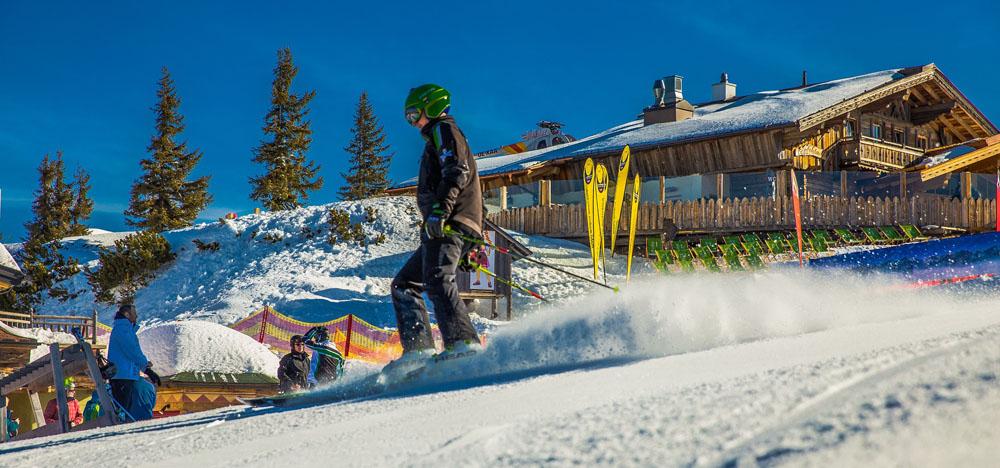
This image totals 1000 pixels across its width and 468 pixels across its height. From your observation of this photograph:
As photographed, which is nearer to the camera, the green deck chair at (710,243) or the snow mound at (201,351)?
the snow mound at (201,351)

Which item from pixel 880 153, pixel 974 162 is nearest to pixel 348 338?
pixel 974 162

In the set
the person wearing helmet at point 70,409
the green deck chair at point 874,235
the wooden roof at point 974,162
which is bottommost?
the person wearing helmet at point 70,409

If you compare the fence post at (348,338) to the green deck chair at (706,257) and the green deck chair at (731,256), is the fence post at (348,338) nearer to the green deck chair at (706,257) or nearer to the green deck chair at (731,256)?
the green deck chair at (706,257)

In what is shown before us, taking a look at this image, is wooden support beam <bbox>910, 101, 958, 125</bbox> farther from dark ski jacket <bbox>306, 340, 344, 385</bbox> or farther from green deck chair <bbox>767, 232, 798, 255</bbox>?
dark ski jacket <bbox>306, 340, 344, 385</bbox>

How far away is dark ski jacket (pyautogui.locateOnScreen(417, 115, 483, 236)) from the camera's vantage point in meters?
5.28

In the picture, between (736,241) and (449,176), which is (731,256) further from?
(449,176)

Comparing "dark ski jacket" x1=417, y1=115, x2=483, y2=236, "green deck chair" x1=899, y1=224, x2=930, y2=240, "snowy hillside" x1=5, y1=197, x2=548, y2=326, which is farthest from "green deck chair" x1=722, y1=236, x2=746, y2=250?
"dark ski jacket" x1=417, y1=115, x2=483, y2=236

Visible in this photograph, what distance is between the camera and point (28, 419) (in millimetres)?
17578

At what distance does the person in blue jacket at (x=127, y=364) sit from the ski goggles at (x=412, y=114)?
15.5 ft

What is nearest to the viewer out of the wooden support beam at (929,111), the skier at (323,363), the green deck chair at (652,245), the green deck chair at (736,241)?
the skier at (323,363)

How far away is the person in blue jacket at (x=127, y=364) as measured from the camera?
8.91m

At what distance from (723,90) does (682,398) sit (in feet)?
139

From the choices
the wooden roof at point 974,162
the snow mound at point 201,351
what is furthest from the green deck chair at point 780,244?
the snow mound at point 201,351

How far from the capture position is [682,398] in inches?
111
